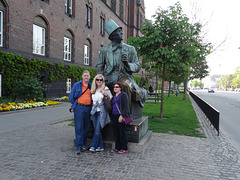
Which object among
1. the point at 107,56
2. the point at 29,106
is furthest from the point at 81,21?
the point at 107,56

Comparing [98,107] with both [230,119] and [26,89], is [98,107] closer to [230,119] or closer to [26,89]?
[230,119]

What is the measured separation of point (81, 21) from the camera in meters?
21.5

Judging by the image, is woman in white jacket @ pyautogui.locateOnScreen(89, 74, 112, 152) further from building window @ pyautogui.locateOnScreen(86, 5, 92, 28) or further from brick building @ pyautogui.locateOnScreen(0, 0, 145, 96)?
building window @ pyautogui.locateOnScreen(86, 5, 92, 28)

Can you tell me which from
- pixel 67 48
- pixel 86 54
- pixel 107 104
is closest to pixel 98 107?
pixel 107 104

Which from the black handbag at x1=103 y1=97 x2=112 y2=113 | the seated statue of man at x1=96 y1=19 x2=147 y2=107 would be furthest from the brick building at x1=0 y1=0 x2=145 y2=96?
the black handbag at x1=103 y1=97 x2=112 y2=113

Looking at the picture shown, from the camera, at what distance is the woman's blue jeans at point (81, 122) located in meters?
4.35

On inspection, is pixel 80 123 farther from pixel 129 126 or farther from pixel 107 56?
pixel 107 56

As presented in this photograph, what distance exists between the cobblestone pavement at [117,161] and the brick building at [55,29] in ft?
33.0

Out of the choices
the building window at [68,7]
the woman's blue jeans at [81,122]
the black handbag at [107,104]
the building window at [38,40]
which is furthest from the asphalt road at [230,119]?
the building window at [68,7]

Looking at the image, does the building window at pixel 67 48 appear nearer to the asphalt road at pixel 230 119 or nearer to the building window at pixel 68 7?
the building window at pixel 68 7

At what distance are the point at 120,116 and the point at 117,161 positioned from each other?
3.00 feet

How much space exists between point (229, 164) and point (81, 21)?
20.7m

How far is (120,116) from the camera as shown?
4.21 meters

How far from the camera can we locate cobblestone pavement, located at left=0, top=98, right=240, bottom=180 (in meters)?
3.40
